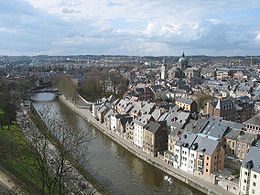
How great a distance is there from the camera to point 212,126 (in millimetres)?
33688

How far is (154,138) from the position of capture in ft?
112

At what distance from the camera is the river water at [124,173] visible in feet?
90.1

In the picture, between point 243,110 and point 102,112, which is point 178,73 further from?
point 102,112

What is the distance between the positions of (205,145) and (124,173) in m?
11.2

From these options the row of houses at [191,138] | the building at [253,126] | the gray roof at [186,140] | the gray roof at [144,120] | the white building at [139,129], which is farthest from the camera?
the gray roof at [144,120]

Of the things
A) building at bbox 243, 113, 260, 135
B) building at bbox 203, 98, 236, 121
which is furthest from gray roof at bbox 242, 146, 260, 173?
building at bbox 203, 98, 236, 121

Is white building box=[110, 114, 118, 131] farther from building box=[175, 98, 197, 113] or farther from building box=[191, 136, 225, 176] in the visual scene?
building box=[191, 136, 225, 176]

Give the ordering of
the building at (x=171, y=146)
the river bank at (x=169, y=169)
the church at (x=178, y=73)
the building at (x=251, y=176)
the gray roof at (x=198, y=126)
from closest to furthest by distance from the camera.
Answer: the building at (x=251, y=176) → the river bank at (x=169, y=169) → the building at (x=171, y=146) → the gray roof at (x=198, y=126) → the church at (x=178, y=73)

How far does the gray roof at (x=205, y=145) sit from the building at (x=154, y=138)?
21.1 feet

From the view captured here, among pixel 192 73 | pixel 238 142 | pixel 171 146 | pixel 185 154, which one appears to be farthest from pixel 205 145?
pixel 192 73

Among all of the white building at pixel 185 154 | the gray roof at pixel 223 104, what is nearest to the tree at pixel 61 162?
the white building at pixel 185 154

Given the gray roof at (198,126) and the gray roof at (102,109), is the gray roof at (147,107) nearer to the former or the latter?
the gray roof at (102,109)

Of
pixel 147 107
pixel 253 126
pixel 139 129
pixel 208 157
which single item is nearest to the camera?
pixel 208 157

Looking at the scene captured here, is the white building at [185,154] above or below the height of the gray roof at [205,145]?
below
